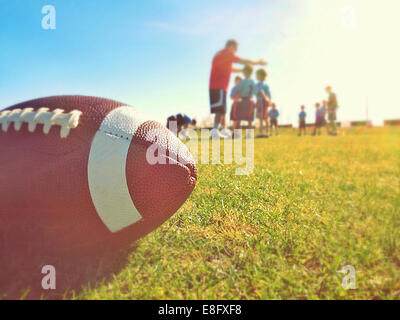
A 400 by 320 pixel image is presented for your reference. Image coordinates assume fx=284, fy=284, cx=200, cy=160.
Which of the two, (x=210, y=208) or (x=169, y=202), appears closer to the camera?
(x=169, y=202)

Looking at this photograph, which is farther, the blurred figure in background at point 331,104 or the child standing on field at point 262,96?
the blurred figure in background at point 331,104

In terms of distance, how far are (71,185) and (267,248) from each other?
1227 mm

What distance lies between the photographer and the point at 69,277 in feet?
4.99

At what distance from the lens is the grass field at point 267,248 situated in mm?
1438

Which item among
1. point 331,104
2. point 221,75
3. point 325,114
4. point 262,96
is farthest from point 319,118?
point 221,75

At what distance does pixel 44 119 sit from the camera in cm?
168

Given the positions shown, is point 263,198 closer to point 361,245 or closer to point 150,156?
point 361,245

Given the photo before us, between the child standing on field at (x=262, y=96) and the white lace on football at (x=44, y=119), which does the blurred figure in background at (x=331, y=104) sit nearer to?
the child standing on field at (x=262, y=96)

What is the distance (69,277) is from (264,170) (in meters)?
2.92

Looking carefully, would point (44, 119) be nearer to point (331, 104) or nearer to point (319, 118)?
point (331, 104)

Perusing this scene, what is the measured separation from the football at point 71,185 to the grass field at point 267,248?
10.7 inches

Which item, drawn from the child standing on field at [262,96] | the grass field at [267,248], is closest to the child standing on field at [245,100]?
the child standing on field at [262,96]
